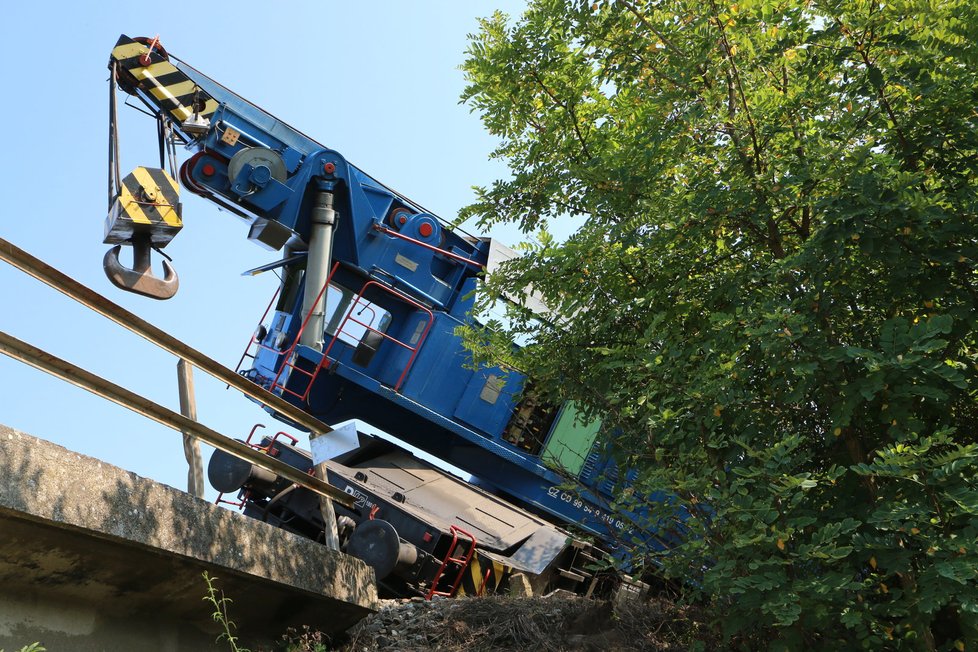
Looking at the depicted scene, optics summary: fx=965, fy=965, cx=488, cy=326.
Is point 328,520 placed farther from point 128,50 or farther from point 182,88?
point 128,50

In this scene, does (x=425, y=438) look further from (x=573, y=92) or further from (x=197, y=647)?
(x=197, y=647)

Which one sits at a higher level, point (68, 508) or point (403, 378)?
point (403, 378)

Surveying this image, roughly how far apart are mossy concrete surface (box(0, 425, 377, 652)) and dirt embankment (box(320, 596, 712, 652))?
2.89 feet

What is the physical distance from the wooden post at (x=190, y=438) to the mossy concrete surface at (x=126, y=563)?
0.18m

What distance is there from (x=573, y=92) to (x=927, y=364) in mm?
3601

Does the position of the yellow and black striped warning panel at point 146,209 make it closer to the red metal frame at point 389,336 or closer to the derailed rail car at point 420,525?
the derailed rail car at point 420,525

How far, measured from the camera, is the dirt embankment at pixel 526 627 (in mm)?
6086

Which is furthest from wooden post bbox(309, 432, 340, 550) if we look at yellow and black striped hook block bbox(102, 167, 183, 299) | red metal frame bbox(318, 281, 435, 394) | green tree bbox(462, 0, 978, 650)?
red metal frame bbox(318, 281, 435, 394)

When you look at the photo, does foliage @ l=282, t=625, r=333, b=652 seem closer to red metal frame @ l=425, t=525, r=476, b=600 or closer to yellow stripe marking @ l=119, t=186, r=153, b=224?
red metal frame @ l=425, t=525, r=476, b=600

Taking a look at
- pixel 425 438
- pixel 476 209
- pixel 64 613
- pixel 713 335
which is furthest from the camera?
pixel 425 438

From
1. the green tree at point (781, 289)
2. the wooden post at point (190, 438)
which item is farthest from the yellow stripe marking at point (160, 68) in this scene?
the wooden post at point (190, 438)

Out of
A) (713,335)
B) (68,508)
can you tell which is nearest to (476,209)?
(713,335)

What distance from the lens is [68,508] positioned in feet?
12.6

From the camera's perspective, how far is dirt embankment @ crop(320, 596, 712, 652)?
20.0ft
